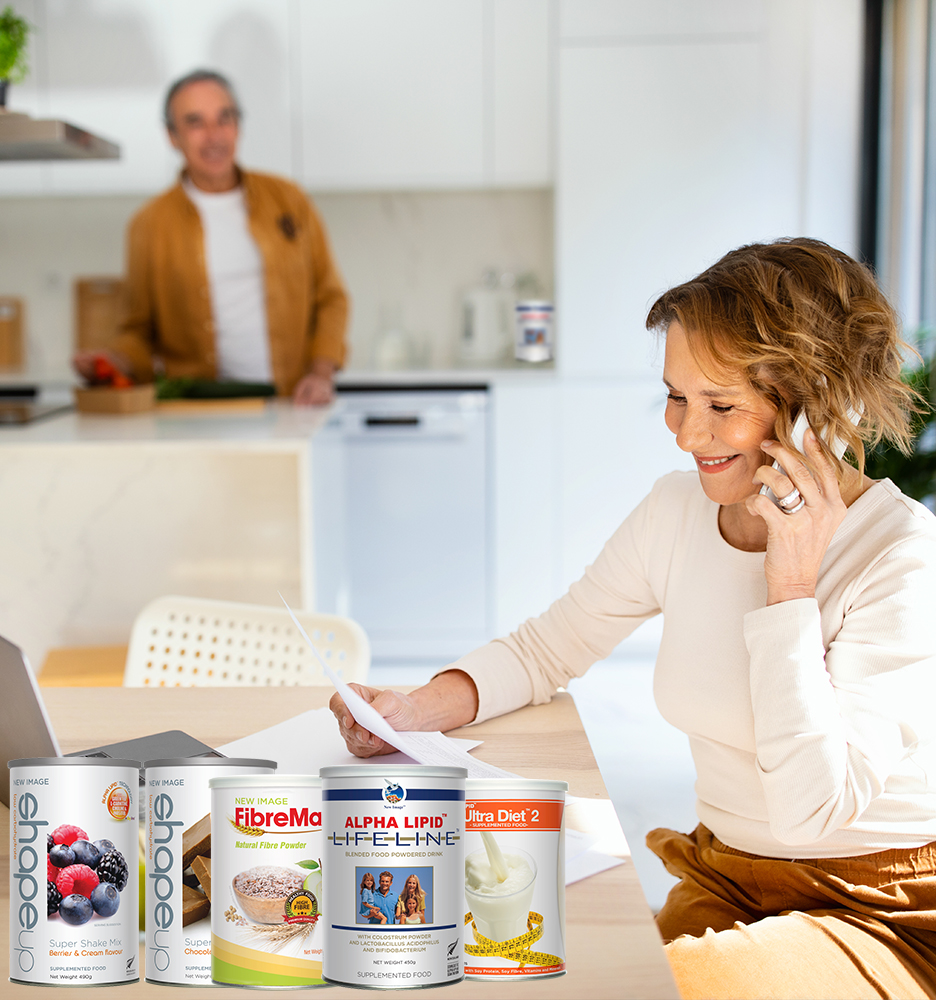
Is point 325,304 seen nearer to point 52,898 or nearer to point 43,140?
point 43,140

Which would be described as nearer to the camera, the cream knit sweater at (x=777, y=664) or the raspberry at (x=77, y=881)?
the raspberry at (x=77, y=881)

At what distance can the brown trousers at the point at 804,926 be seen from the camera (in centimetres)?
97

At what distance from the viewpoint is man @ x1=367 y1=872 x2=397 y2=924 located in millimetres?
476

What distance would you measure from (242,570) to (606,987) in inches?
75.4

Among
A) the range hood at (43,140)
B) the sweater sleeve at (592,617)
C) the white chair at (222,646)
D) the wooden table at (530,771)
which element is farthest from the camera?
the range hood at (43,140)

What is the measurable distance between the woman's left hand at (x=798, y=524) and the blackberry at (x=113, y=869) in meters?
0.69

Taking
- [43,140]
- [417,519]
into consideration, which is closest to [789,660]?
[43,140]

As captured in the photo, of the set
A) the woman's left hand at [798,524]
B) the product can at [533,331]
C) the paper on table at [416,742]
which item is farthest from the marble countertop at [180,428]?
the woman's left hand at [798,524]

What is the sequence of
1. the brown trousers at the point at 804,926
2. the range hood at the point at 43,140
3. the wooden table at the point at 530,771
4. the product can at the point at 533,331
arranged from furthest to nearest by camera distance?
1. the range hood at the point at 43,140
2. the product can at the point at 533,331
3. the brown trousers at the point at 804,926
4. the wooden table at the point at 530,771

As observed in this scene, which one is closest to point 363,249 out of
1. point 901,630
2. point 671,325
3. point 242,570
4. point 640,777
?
point 242,570

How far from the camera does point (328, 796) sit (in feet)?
1.59

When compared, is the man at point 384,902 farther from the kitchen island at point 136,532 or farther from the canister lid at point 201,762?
the kitchen island at point 136,532

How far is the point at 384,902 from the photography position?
1.56 ft

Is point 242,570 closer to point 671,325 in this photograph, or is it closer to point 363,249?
point 671,325
